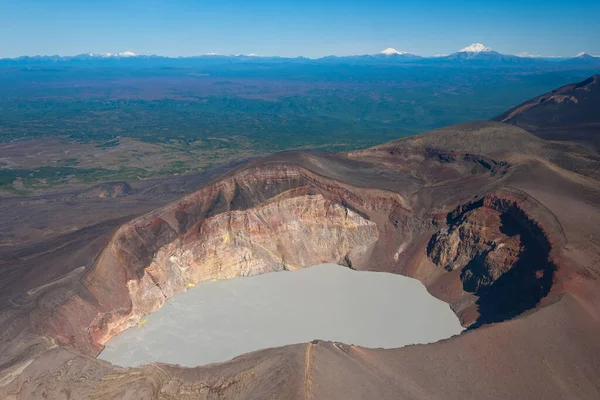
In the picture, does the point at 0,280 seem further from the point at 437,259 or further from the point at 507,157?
the point at 507,157

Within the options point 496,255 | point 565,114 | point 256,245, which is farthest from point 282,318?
point 565,114

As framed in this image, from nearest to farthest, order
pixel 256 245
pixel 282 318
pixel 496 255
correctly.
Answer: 1. pixel 282 318
2. pixel 496 255
3. pixel 256 245

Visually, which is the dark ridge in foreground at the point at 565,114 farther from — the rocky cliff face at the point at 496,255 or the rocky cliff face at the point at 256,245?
the rocky cliff face at the point at 256,245

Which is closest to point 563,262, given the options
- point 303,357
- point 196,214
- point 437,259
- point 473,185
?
point 437,259

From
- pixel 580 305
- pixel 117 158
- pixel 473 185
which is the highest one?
pixel 473 185

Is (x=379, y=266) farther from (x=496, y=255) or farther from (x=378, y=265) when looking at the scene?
(x=496, y=255)

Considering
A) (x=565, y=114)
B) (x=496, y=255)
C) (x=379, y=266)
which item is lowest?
(x=379, y=266)

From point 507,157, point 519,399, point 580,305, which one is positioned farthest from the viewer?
point 507,157
